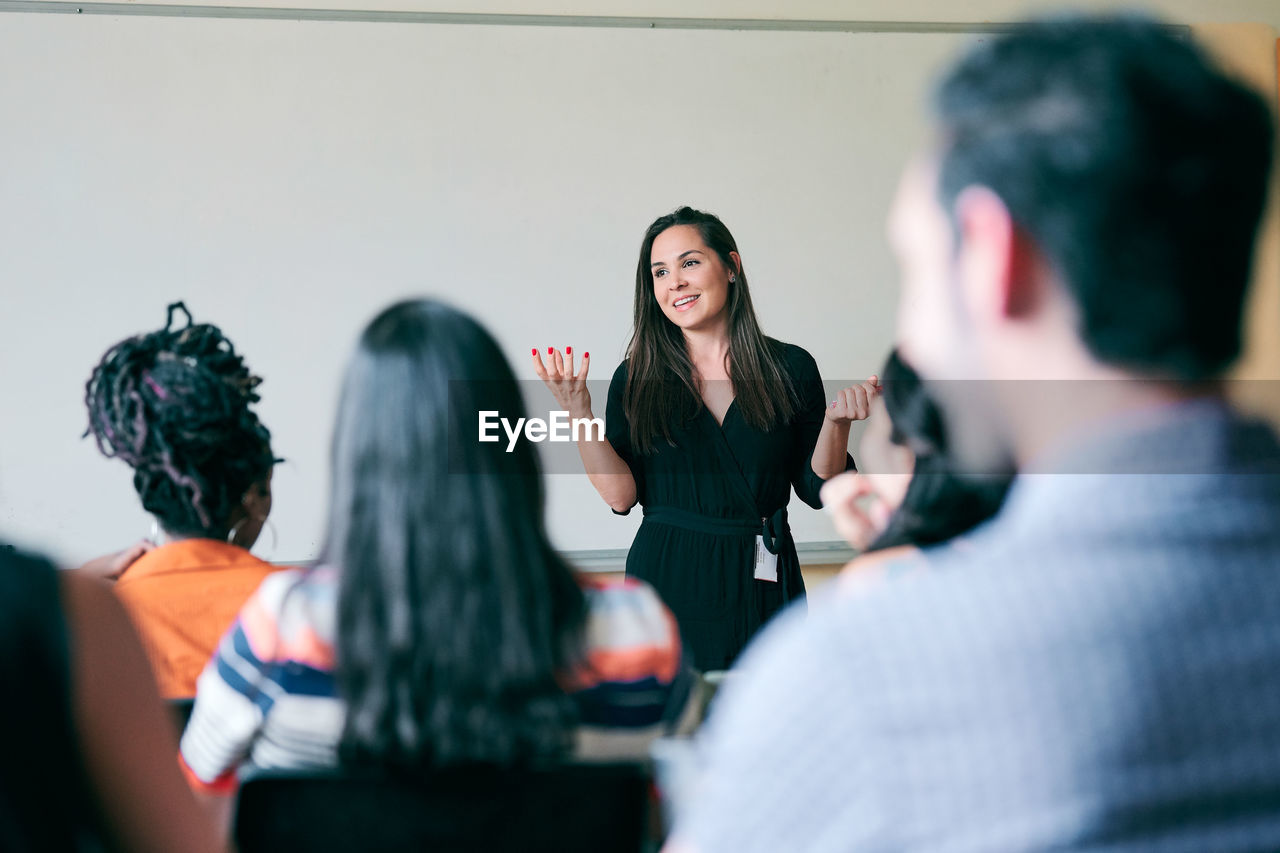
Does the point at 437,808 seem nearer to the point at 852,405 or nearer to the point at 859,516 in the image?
the point at 859,516

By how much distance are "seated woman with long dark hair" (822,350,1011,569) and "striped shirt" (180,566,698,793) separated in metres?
0.29

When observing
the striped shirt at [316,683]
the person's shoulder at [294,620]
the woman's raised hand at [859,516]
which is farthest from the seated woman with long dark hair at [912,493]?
the person's shoulder at [294,620]

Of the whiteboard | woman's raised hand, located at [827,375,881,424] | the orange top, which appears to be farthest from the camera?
the whiteboard

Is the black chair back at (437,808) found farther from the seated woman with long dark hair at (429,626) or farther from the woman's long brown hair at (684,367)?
the woman's long brown hair at (684,367)

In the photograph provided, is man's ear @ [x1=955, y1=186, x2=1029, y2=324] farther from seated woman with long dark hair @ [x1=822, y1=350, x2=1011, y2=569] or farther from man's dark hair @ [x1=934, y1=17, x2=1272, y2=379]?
seated woman with long dark hair @ [x1=822, y1=350, x2=1011, y2=569]

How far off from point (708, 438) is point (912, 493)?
3.73ft

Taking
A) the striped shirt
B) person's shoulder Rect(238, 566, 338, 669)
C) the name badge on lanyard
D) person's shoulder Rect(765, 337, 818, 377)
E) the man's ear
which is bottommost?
the name badge on lanyard

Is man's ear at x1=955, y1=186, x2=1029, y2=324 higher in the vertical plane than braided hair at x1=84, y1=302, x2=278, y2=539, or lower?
higher

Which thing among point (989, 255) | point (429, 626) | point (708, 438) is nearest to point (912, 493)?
point (429, 626)

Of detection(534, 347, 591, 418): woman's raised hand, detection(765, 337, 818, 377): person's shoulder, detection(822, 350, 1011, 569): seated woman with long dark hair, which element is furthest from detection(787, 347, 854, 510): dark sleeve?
detection(822, 350, 1011, 569): seated woman with long dark hair

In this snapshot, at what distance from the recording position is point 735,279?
2.54 m

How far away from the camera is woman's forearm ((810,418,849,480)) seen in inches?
89.3

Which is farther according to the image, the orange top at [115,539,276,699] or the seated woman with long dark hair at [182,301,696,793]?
the orange top at [115,539,276,699]

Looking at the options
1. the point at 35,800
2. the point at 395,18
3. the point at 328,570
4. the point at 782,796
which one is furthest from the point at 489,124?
the point at 782,796
